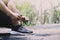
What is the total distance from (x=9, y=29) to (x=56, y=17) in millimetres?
738

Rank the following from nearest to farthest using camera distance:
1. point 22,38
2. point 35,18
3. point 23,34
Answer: point 22,38 → point 23,34 → point 35,18

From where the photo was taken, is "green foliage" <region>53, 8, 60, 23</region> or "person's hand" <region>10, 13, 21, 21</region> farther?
"green foliage" <region>53, 8, 60, 23</region>

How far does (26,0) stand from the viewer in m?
2.02

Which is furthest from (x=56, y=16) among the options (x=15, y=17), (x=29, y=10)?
(x=15, y=17)

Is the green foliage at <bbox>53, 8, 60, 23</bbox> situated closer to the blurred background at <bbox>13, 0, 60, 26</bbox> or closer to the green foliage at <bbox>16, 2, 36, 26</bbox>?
the blurred background at <bbox>13, 0, 60, 26</bbox>

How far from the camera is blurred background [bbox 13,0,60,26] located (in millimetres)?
1978

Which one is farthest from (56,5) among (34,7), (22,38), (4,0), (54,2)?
(22,38)

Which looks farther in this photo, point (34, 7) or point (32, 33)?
point (34, 7)

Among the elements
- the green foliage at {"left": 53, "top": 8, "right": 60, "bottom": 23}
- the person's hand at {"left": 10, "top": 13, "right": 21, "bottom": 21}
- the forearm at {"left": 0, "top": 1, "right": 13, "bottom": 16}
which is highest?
the forearm at {"left": 0, "top": 1, "right": 13, "bottom": 16}

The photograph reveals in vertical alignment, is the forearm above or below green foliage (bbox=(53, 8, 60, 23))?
above

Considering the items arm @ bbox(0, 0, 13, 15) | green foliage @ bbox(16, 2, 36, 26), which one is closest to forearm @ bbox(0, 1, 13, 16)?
arm @ bbox(0, 0, 13, 15)

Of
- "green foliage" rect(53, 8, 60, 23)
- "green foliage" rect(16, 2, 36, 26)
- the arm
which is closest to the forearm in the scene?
the arm

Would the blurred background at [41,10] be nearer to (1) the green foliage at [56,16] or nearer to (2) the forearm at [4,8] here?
(1) the green foliage at [56,16]

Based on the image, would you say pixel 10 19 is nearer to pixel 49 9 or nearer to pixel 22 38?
pixel 22 38
